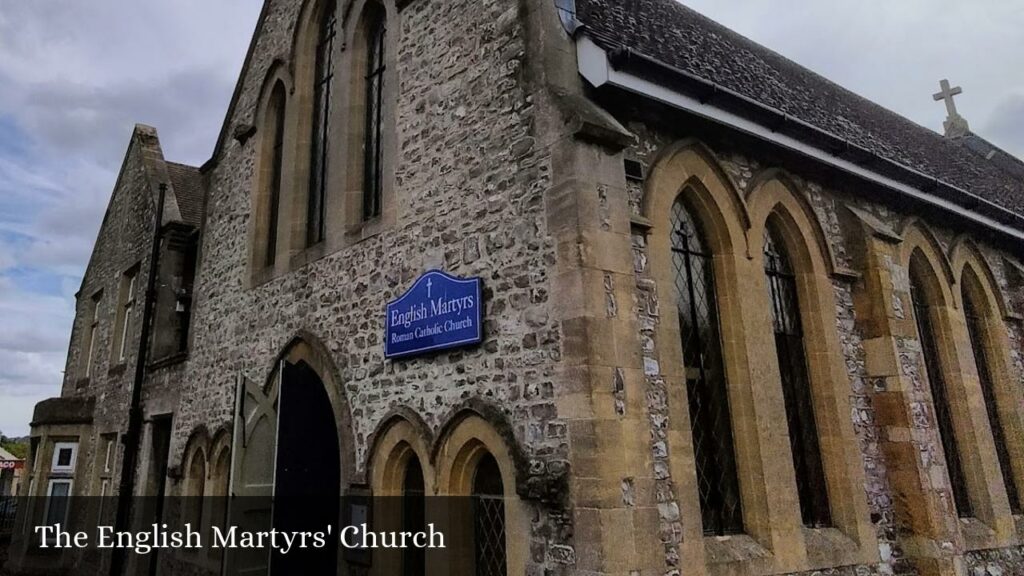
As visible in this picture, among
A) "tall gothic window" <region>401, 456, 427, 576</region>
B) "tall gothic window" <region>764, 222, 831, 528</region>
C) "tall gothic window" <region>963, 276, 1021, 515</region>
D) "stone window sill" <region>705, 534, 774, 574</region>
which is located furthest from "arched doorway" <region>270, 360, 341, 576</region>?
"tall gothic window" <region>963, 276, 1021, 515</region>

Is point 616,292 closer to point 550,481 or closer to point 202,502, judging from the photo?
point 550,481

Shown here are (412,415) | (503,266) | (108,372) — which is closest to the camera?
(503,266)

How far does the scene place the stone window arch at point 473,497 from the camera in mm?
5875

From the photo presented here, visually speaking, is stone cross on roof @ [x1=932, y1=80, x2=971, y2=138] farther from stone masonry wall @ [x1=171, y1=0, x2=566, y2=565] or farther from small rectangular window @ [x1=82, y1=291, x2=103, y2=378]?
small rectangular window @ [x1=82, y1=291, x2=103, y2=378]

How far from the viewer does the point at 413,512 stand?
685cm

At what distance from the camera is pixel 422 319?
6539mm

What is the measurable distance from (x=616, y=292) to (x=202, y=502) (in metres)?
8.04

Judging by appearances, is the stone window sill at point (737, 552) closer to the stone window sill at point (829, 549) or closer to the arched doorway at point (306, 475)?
the stone window sill at point (829, 549)

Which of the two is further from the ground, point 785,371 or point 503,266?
point 503,266

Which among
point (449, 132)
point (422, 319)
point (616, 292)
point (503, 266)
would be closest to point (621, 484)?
point (616, 292)

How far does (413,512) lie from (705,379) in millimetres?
3314

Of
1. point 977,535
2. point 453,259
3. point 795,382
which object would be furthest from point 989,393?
point 453,259

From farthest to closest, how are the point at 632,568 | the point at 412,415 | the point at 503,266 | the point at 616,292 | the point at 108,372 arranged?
the point at 108,372 → the point at 412,415 → the point at 503,266 → the point at 616,292 → the point at 632,568

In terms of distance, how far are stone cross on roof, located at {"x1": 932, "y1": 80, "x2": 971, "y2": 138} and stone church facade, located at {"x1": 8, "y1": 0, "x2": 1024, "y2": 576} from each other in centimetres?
961
